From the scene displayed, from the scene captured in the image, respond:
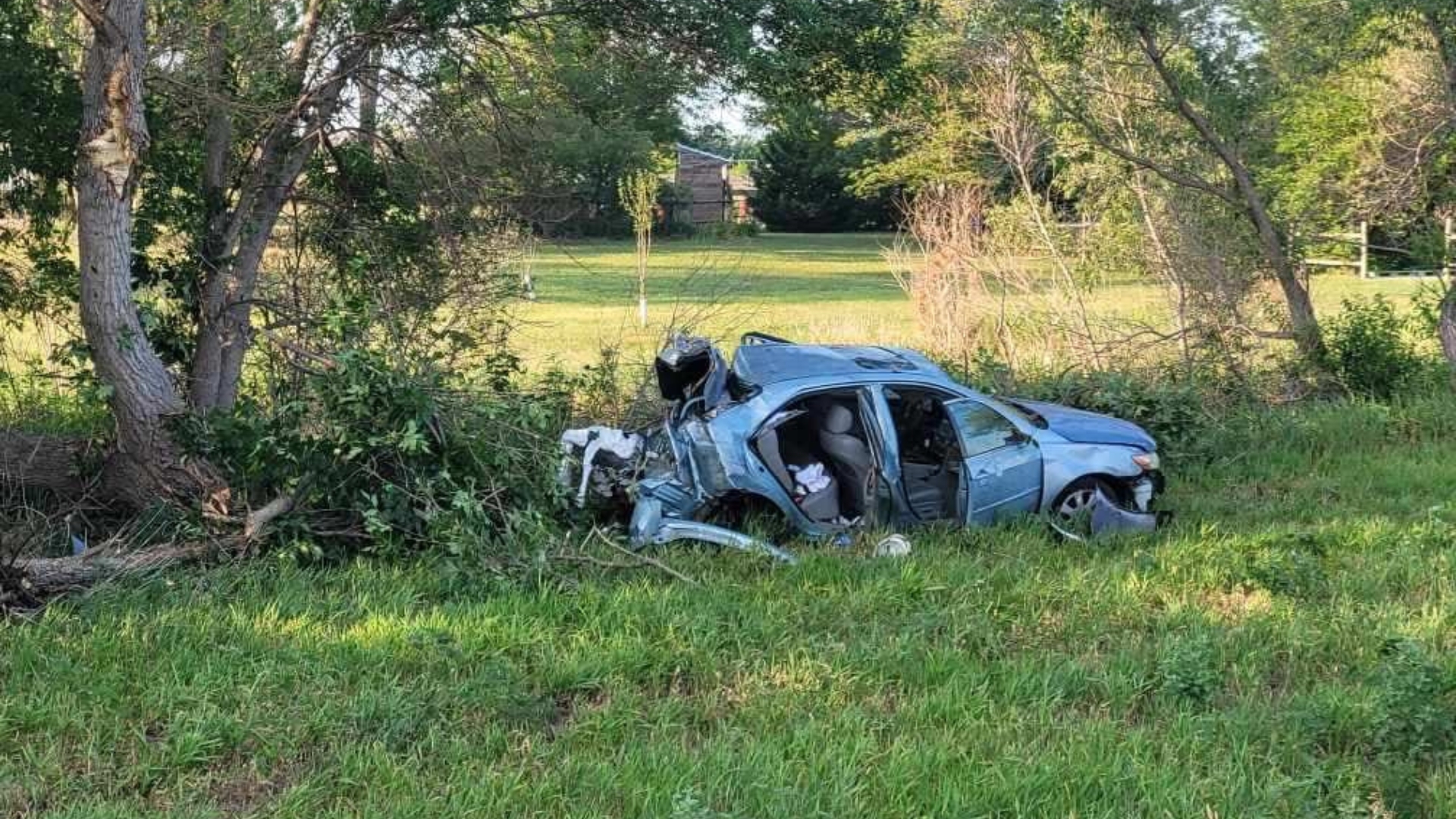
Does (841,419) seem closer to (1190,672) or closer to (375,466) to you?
(375,466)

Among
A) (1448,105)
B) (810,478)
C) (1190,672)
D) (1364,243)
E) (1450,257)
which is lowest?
(1190,672)

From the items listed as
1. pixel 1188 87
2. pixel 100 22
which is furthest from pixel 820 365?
pixel 1188 87

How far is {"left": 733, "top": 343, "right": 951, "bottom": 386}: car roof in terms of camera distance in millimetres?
8312

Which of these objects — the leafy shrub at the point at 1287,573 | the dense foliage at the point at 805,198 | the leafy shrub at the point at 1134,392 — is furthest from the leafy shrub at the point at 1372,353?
the dense foliage at the point at 805,198

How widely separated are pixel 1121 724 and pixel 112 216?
6694 mm

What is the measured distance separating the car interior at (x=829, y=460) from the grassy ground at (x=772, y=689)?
20.9 inches

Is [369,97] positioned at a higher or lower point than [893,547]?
higher

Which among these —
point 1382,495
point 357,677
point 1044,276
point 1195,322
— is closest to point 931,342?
point 1044,276

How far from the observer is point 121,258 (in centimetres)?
789

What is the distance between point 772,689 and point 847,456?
290 centimetres

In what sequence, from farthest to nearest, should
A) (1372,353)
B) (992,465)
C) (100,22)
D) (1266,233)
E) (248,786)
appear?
(1266,233) < (1372,353) < (992,465) < (100,22) < (248,786)

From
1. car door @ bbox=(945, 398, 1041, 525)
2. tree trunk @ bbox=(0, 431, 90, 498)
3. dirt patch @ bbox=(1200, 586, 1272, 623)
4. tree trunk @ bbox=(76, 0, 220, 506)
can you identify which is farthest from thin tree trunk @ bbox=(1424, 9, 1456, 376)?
tree trunk @ bbox=(0, 431, 90, 498)

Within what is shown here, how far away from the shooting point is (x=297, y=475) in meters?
7.60

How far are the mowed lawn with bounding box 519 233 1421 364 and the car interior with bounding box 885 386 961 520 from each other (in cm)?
339
